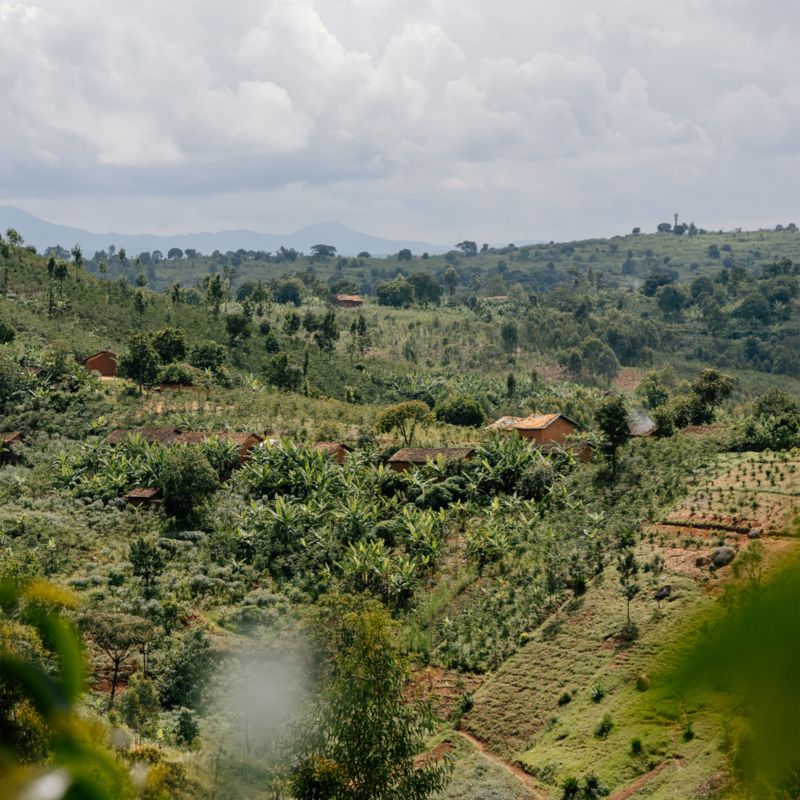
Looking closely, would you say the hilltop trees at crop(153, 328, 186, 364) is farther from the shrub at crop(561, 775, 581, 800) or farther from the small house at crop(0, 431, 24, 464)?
the shrub at crop(561, 775, 581, 800)

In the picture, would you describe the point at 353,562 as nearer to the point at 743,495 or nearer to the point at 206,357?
the point at 743,495

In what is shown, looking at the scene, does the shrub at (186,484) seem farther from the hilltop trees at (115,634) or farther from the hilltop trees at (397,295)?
the hilltop trees at (397,295)

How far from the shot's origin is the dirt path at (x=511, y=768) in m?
19.2

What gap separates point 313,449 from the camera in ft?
133

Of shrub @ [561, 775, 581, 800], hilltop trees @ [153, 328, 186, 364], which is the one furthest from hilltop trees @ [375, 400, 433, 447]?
shrub @ [561, 775, 581, 800]

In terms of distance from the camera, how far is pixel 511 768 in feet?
67.7

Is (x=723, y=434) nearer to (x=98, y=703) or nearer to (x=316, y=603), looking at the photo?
(x=316, y=603)

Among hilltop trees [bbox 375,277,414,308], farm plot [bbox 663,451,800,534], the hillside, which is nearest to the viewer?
the hillside

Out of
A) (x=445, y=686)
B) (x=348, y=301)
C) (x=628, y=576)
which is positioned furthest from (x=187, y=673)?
(x=348, y=301)

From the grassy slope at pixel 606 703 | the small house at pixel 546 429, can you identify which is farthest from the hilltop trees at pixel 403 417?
the grassy slope at pixel 606 703

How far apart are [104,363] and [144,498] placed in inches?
937

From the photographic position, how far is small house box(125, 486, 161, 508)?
37188 millimetres

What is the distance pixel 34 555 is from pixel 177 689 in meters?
9.16

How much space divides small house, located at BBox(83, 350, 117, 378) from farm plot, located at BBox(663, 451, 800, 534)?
39.9 metres
